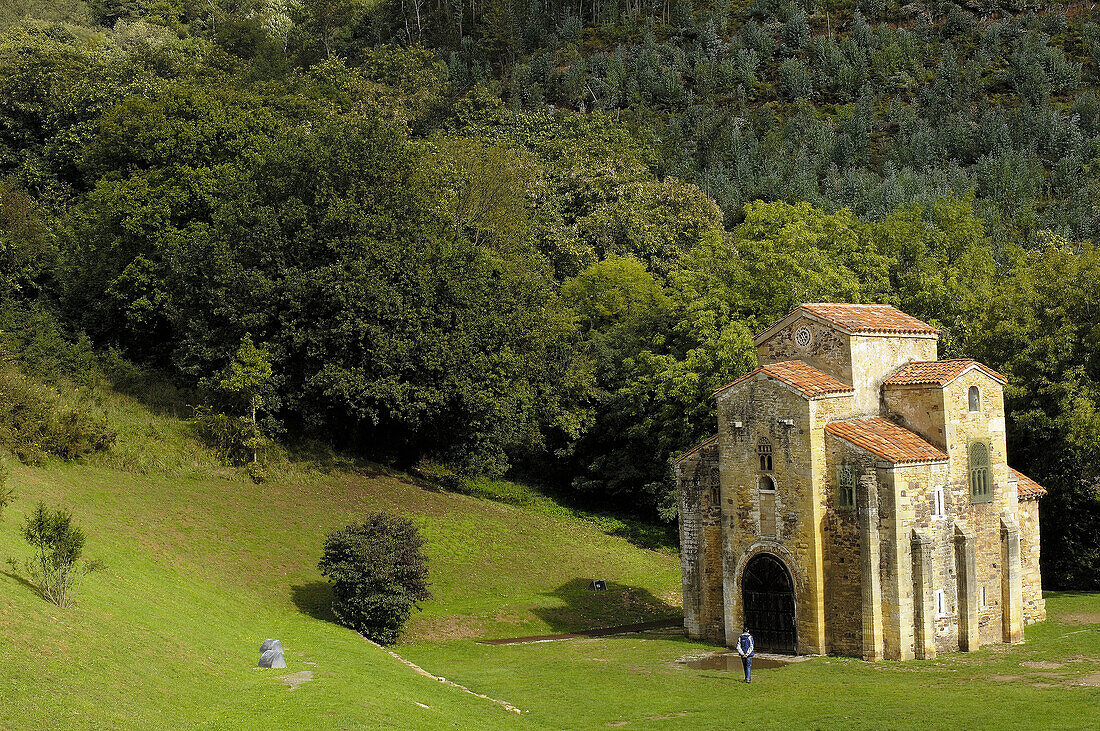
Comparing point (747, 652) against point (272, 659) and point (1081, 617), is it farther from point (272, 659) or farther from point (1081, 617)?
point (1081, 617)

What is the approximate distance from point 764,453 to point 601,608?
12478 millimetres

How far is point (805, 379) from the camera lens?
31.9 meters

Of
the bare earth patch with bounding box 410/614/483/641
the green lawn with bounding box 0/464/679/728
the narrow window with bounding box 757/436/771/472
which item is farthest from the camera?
the bare earth patch with bounding box 410/614/483/641

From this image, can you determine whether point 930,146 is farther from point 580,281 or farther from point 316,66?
point 316,66

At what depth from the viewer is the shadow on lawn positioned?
3953cm

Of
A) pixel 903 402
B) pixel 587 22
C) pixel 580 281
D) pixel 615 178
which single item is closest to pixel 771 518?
pixel 903 402

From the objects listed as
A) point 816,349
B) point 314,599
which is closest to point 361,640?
point 314,599

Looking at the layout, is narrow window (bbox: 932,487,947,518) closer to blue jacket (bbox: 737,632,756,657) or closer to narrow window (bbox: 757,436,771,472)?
narrow window (bbox: 757,436,771,472)

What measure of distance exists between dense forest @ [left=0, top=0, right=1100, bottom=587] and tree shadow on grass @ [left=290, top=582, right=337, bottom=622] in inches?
415

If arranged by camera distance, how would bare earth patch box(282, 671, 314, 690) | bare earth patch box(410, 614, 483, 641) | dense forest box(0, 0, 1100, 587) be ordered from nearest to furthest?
1. bare earth patch box(282, 671, 314, 690)
2. bare earth patch box(410, 614, 483, 641)
3. dense forest box(0, 0, 1100, 587)

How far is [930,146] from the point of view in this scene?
88.4 meters

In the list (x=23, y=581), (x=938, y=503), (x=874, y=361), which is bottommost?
(x=23, y=581)

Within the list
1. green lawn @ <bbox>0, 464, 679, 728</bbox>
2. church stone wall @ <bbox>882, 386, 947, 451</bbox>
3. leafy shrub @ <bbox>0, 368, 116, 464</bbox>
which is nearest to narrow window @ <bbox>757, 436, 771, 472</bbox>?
church stone wall @ <bbox>882, 386, 947, 451</bbox>

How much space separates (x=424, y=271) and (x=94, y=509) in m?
18.7
